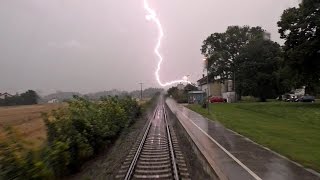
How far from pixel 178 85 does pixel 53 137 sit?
14863 cm

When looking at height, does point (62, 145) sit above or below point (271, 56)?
below

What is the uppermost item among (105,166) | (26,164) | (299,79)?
(299,79)

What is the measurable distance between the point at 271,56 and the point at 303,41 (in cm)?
3865

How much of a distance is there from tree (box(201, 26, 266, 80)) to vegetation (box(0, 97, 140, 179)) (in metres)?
74.4

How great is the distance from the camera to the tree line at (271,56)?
5422 centimetres

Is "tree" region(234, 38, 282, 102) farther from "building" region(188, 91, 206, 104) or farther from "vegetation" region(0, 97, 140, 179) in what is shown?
"vegetation" region(0, 97, 140, 179)

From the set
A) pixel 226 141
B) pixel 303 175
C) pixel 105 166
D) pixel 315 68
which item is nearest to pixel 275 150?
pixel 226 141

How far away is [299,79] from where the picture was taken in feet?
192

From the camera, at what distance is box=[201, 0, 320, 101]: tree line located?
54219mm

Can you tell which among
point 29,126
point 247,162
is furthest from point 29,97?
point 247,162

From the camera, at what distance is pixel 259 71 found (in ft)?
303

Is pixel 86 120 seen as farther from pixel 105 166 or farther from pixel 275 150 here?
pixel 275 150

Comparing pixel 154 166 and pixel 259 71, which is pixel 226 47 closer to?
→ pixel 259 71

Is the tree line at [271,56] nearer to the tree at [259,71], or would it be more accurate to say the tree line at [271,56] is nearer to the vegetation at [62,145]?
the tree at [259,71]
